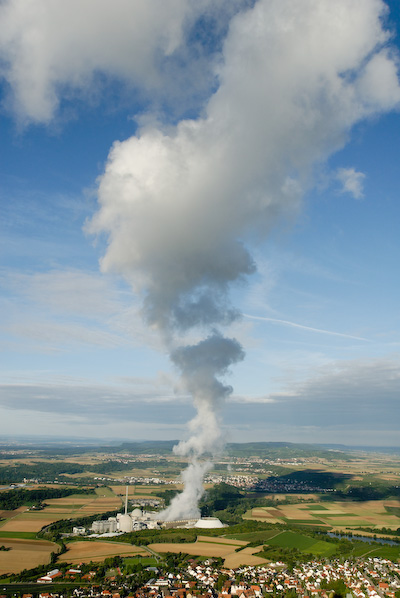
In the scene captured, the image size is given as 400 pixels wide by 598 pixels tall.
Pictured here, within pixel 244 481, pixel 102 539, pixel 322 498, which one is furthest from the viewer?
pixel 244 481

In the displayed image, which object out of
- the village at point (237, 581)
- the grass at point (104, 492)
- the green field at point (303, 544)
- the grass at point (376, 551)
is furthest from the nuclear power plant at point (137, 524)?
the grass at point (104, 492)

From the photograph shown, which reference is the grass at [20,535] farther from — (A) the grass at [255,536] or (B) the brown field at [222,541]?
(A) the grass at [255,536]

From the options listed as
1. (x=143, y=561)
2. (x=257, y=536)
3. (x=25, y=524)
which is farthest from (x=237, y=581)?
(x=25, y=524)

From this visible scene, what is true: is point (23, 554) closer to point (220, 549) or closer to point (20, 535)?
point (20, 535)

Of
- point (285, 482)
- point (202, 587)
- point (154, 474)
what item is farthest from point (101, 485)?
point (202, 587)

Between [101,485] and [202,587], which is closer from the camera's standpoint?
[202,587]

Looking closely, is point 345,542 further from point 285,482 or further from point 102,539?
point 285,482

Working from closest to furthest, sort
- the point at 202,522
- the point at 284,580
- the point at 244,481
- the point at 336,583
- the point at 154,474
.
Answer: the point at 336,583, the point at 284,580, the point at 202,522, the point at 244,481, the point at 154,474
